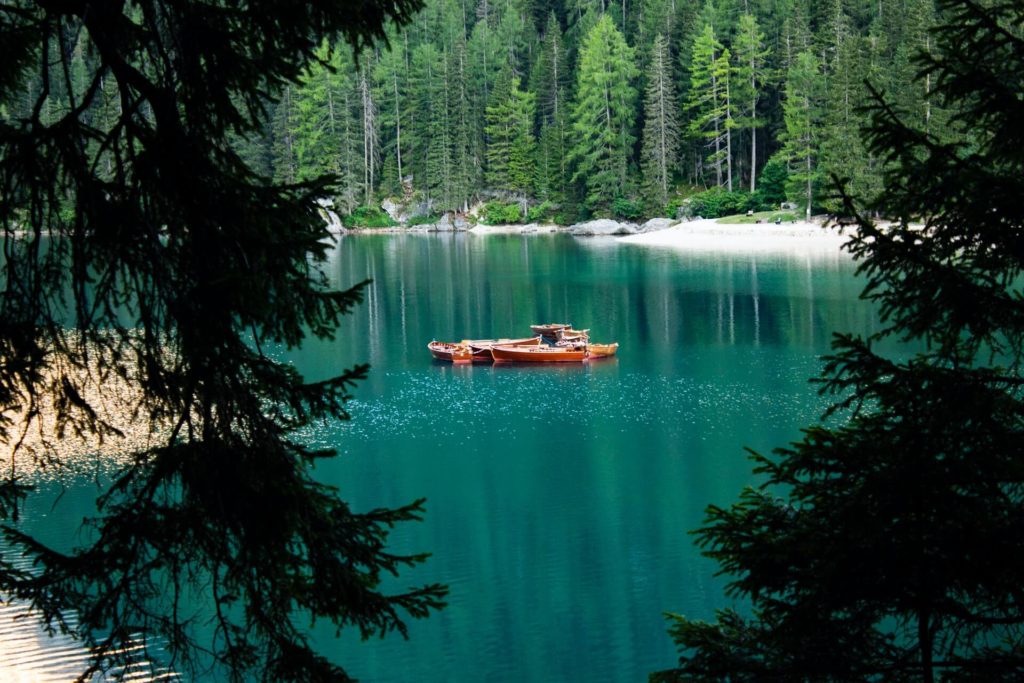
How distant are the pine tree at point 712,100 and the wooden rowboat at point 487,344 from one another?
127 feet

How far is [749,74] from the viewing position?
65.7m

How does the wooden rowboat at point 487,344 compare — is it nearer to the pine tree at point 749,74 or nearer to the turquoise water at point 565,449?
the turquoise water at point 565,449

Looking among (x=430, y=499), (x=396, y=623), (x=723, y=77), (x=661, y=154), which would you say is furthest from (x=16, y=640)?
(x=723, y=77)

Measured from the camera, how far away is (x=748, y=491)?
5.40m

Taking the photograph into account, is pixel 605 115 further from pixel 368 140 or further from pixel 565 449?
pixel 565 449

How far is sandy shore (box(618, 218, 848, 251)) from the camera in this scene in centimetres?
5350

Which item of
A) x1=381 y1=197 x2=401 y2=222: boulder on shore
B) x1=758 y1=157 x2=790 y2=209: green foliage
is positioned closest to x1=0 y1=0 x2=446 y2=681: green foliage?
x1=758 y1=157 x2=790 y2=209: green foliage

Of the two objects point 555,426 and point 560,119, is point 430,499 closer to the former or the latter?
point 555,426

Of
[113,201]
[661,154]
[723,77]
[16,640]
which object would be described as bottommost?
[16,640]

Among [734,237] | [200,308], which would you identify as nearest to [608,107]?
[734,237]

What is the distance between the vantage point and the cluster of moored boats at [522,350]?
28812 mm

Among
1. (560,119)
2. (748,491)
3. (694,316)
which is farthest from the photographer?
(560,119)

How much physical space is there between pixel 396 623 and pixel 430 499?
44.4 ft

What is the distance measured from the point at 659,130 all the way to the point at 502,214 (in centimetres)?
1458
